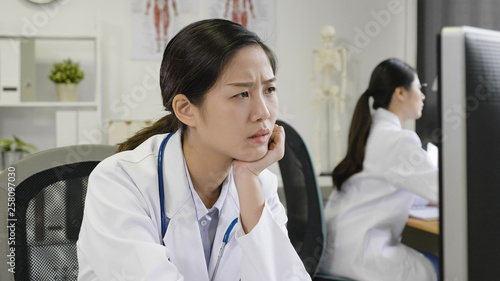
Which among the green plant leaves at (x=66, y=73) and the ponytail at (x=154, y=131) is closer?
the ponytail at (x=154, y=131)

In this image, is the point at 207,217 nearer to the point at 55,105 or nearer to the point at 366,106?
the point at 366,106

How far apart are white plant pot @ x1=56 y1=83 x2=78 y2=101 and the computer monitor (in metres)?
2.76

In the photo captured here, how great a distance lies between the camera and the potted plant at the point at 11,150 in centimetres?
290

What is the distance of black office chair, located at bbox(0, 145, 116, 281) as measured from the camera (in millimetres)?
963

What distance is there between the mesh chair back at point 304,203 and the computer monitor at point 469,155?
110 centimetres

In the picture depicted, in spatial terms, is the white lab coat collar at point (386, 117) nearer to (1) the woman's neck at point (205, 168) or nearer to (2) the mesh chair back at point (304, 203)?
(2) the mesh chair back at point (304, 203)

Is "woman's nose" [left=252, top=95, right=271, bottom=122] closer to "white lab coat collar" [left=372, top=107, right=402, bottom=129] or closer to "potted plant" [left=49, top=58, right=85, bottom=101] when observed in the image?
"white lab coat collar" [left=372, top=107, right=402, bottom=129]

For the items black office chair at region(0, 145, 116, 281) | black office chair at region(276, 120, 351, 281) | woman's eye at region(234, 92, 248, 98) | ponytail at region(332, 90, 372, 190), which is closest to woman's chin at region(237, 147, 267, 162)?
woman's eye at region(234, 92, 248, 98)

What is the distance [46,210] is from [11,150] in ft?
7.00

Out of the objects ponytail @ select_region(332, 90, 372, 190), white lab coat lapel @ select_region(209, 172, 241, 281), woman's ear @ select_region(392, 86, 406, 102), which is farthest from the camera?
woman's ear @ select_region(392, 86, 406, 102)

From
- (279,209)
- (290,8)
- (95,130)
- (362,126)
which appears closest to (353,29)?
(290,8)

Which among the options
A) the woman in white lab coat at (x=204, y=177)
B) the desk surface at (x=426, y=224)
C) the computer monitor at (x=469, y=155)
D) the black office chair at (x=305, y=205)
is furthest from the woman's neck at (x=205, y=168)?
the desk surface at (x=426, y=224)

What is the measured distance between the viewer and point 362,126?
216cm

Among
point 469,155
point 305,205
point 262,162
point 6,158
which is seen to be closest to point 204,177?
point 262,162
